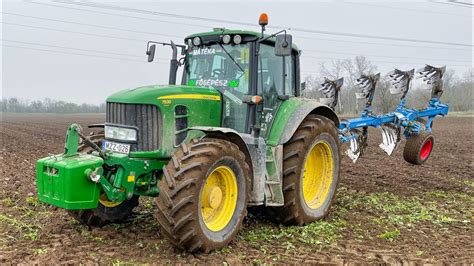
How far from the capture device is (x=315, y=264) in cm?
501

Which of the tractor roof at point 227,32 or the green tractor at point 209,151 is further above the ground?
the tractor roof at point 227,32

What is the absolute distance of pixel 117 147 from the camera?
5648mm

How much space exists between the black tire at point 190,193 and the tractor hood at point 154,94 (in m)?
0.72

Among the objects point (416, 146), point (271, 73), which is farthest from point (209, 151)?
point (416, 146)

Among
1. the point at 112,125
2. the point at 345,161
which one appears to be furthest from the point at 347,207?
the point at 345,161

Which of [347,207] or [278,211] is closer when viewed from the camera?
[278,211]

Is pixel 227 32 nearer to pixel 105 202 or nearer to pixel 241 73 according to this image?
pixel 241 73

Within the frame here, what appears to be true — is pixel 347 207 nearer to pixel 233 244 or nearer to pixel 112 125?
pixel 233 244

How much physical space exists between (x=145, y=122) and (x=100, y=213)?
146 centimetres

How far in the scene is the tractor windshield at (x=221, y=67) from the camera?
6.27m

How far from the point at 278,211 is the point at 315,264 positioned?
1.44m

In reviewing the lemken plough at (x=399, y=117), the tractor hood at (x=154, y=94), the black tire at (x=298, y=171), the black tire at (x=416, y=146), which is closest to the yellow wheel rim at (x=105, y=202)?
the tractor hood at (x=154, y=94)

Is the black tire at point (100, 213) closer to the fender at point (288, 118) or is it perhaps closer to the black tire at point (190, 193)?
the black tire at point (190, 193)

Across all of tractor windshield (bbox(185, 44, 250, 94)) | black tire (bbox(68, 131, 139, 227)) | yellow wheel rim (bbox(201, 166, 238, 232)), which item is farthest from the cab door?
black tire (bbox(68, 131, 139, 227))
